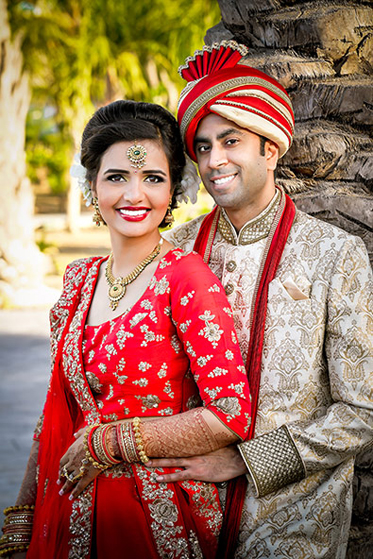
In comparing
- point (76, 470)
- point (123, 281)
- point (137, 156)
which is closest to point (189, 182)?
point (137, 156)

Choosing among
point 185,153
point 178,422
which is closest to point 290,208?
point 185,153

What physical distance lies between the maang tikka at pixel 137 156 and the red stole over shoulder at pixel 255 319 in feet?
1.57

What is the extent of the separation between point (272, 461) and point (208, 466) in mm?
177

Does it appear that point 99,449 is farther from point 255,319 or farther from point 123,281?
point 255,319

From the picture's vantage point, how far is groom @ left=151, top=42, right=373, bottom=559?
192cm

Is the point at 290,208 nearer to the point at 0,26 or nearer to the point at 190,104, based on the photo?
the point at 190,104

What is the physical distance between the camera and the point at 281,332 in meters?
2.01

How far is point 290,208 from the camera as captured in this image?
217 cm

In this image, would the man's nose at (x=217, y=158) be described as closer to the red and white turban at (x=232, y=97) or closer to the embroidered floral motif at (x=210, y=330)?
the red and white turban at (x=232, y=97)

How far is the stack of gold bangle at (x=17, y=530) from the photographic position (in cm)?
200

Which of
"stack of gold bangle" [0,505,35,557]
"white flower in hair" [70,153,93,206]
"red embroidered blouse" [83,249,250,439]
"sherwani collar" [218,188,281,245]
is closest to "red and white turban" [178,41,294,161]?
"sherwani collar" [218,188,281,245]

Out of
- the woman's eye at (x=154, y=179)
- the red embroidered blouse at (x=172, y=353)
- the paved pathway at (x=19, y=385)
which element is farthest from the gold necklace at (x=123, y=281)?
the paved pathway at (x=19, y=385)

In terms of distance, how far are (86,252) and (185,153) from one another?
10500 mm

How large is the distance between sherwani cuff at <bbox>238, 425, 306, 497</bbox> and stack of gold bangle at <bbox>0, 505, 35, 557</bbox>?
68 centimetres
